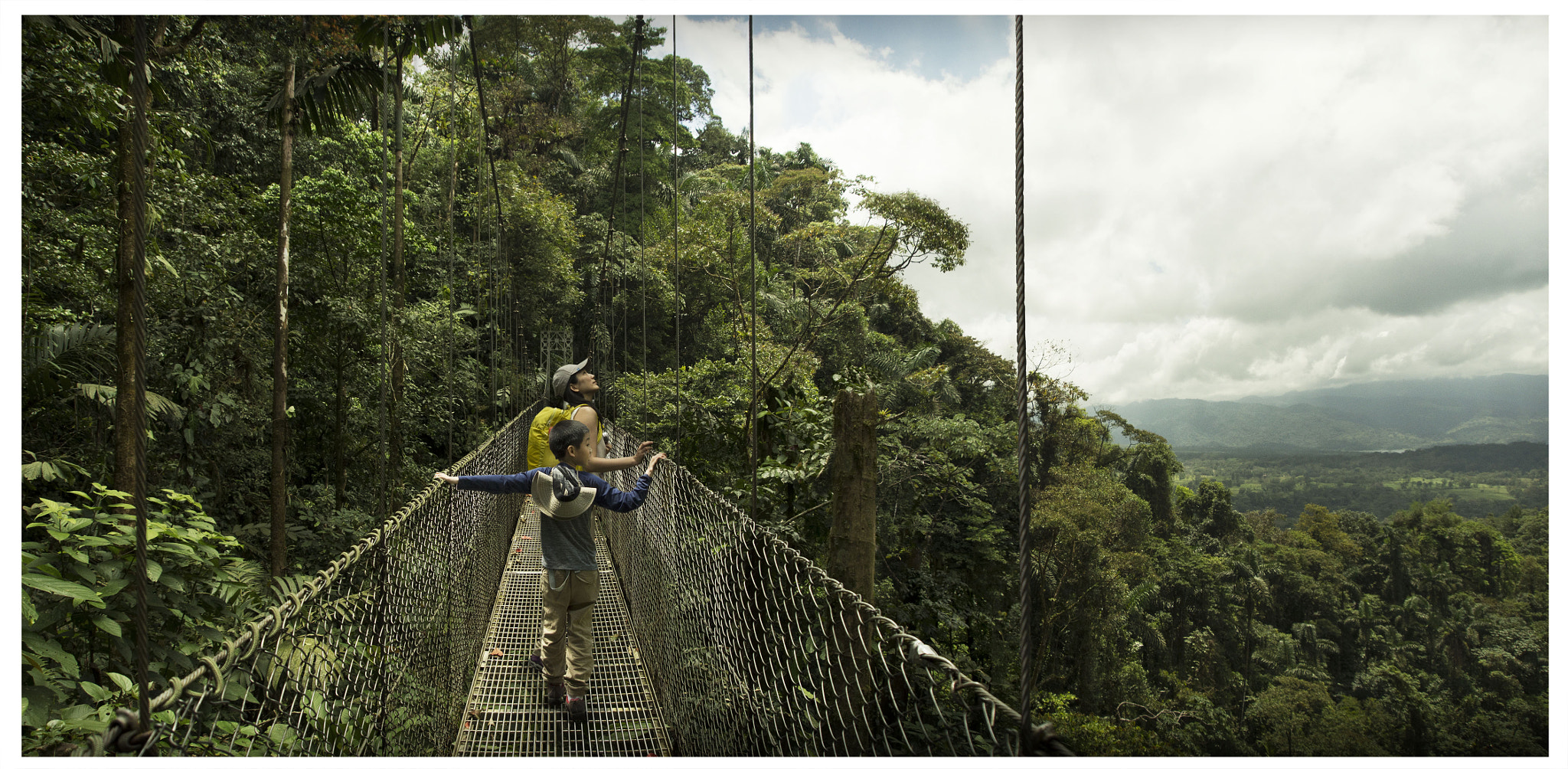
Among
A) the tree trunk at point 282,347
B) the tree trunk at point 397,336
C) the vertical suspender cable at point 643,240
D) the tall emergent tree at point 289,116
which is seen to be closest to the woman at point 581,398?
the vertical suspender cable at point 643,240

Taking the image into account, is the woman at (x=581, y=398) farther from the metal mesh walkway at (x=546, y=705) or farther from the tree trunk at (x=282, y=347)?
the tree trunk at (x=282, y=347)

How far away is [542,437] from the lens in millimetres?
1989

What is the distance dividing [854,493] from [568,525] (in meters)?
1.00

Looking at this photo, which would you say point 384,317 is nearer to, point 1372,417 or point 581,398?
point 581,398

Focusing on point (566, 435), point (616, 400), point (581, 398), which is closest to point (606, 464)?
point (566, 435)

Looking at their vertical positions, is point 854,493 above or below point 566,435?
below

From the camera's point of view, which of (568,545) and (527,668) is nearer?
(568,545)

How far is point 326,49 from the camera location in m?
4.18

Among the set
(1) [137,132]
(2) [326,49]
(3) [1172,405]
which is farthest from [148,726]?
(3) [1172,405]

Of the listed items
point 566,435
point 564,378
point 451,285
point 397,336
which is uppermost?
point 451,285

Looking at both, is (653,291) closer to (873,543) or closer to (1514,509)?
(873,543)

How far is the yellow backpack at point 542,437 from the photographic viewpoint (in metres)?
1.92

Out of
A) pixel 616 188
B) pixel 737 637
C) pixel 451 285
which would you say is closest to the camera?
pixel 737 637

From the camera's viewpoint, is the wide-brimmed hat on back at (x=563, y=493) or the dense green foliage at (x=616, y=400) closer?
the wide-brimmed hat on back at (x=563, y=493)
